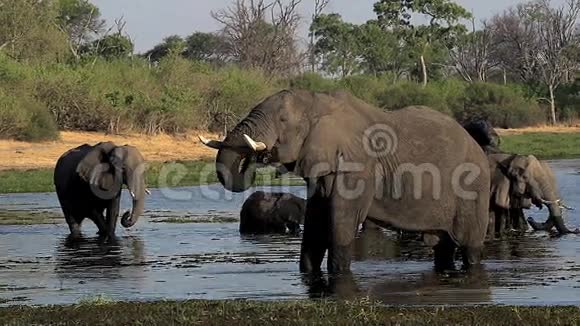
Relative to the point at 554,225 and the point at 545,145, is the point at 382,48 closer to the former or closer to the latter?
the point at 545,145

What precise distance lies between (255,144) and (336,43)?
2634 inches

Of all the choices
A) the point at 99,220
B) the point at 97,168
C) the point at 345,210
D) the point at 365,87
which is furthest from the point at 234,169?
the point at 365,87

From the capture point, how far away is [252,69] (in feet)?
150

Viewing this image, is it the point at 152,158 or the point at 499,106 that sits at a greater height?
the point at 499,106

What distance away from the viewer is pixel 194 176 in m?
28.6

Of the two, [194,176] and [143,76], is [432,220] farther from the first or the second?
→ [143,76]

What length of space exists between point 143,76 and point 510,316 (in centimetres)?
3342

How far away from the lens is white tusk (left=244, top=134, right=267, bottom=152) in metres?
10.0

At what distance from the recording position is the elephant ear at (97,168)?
17.1 metres

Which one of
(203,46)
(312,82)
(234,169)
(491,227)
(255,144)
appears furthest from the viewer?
(203,46)

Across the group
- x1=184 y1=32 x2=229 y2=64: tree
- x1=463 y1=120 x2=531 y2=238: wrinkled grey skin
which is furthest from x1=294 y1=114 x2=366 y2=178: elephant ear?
x1=184 y1=32 x2=229 y2=64: tree

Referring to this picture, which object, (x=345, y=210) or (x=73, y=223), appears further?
(x=73, y=223)

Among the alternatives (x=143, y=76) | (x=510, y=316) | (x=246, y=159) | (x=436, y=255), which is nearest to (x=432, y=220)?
(x=436, y=255)

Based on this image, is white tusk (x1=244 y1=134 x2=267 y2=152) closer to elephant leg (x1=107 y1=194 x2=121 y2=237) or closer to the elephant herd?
the elephant herd
